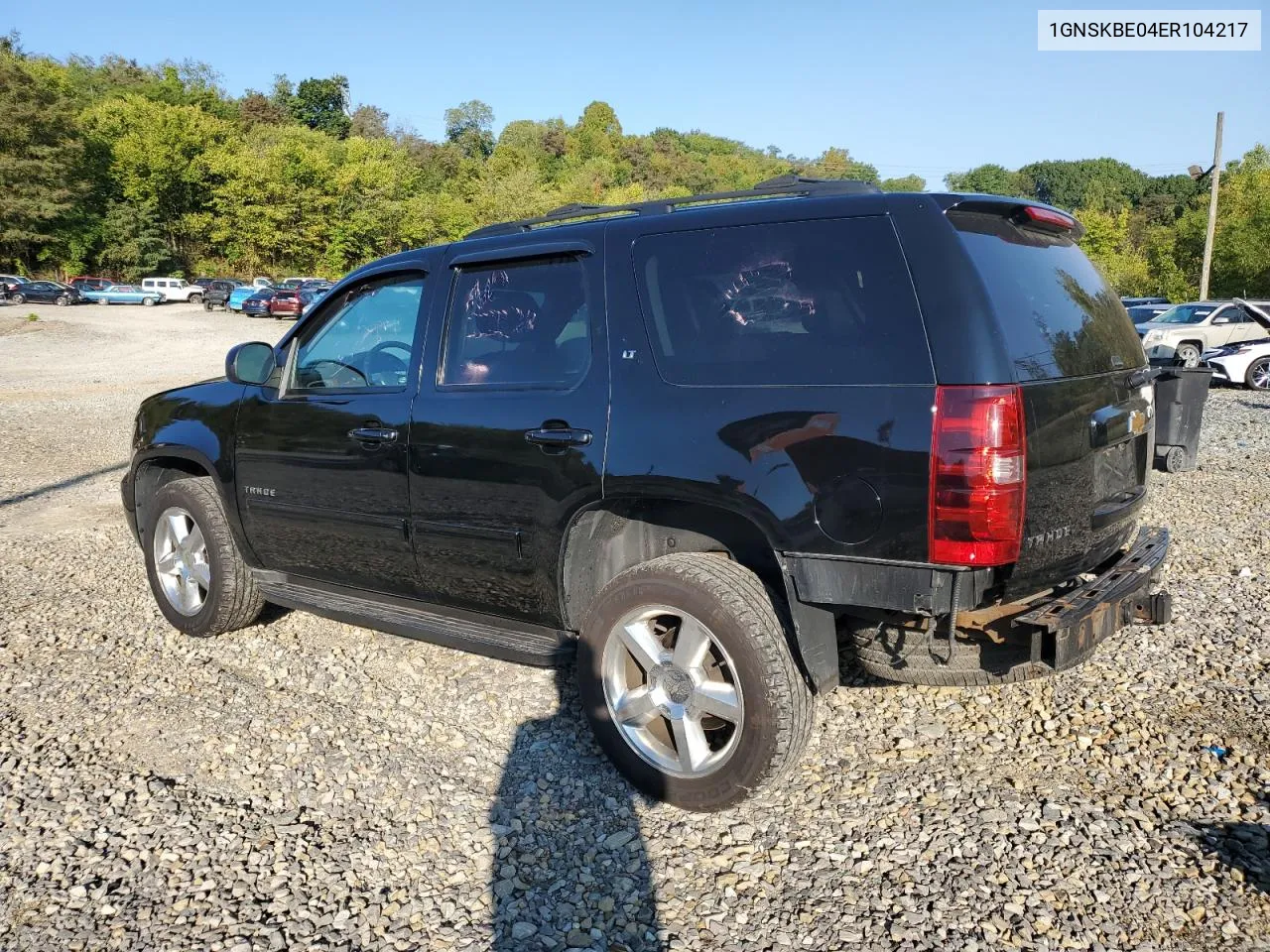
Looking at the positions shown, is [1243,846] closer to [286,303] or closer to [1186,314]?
[1186,314]

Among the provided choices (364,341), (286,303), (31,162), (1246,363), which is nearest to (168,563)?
(364,341)

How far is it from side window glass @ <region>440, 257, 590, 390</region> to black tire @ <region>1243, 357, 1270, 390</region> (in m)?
18.5

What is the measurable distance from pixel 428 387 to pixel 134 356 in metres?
27.8

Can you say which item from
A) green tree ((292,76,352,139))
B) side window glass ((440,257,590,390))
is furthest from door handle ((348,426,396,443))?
green tree ((292,76,352,139))

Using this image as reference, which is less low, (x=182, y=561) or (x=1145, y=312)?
(x=1145, y=312)

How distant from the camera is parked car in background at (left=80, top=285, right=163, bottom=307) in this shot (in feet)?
163

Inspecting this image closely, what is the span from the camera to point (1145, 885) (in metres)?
2.81

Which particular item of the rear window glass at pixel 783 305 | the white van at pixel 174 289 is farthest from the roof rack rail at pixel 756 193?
the white van at pixel 174 289

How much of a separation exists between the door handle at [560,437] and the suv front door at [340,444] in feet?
2.35

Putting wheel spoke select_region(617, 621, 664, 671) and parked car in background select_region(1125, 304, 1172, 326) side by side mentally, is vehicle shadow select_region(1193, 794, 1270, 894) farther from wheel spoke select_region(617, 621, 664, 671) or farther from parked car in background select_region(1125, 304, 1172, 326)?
parked car in background select_region(1125, 304, 1172, 326)

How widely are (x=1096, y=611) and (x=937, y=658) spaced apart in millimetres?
514

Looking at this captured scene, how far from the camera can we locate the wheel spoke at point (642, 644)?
130 inches

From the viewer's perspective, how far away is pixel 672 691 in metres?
3.30

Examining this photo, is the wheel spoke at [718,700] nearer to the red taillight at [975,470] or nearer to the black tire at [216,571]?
the red taillight at [975,470]
